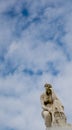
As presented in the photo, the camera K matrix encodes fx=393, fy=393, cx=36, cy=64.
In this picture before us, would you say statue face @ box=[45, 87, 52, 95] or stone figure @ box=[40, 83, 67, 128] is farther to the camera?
statue face @ box=[45, 87, 52, 95]

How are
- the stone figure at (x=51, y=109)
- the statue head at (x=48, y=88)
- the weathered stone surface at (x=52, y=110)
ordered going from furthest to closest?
the statue head at (x=48, y=88), the stone figure at (x=51, y=109), the weathered stone surface at (x=52, y=110)

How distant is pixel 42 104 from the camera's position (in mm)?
20688

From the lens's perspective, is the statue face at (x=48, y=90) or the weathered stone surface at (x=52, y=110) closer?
the weathered stone surface at (x=52, y=110)

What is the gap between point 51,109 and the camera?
66.2 feet

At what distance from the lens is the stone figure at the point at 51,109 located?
19578 millimetres

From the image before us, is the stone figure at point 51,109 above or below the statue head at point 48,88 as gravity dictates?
below

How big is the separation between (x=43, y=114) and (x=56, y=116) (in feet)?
2.35

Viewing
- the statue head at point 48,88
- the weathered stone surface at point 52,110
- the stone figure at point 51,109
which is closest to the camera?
the weathered stone surface at point 52,110

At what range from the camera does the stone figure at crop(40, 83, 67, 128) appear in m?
19.6

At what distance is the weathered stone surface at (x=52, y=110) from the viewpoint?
19452mm

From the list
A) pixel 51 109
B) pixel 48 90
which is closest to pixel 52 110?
pixel 51 109

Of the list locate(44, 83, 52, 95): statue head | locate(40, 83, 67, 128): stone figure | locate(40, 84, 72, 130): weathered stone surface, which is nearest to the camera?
locate(40, 84, 72, 130): weathered stone surface

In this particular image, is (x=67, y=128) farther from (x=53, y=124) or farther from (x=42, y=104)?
(x=42, y=104)

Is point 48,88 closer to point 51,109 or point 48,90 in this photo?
point 48,90
